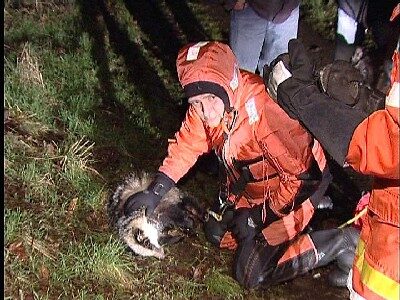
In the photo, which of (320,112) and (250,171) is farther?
(250,171)

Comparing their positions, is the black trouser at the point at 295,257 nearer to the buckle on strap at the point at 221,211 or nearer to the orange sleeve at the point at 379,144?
the buckle on strap at the point at 221,211

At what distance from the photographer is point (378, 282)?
2.79 meters

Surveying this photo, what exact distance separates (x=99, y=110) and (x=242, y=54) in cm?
119

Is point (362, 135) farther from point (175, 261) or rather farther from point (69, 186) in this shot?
point (69, 186)

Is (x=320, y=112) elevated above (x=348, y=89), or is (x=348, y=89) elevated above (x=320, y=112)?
(x=320, y=112)

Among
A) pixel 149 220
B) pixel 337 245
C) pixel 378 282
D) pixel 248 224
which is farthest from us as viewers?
pixel 248 224

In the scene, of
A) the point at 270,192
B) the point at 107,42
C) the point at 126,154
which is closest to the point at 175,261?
the point at 270,192

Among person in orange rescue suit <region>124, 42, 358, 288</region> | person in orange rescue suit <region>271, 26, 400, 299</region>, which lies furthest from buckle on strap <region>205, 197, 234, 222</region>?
person in orange rescue suit <region>271, 26, 400, 299</region>

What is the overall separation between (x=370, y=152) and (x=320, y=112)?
33 cm

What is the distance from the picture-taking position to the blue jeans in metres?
4.98

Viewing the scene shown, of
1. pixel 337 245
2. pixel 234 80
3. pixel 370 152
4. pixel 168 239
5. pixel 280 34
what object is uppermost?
pixel 370 152

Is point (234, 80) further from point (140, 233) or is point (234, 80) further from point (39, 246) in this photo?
point (39, 246)

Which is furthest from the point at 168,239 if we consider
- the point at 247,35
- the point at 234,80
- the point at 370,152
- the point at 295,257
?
the point at 370,152

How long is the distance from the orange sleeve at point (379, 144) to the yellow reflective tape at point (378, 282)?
456 millimetres
